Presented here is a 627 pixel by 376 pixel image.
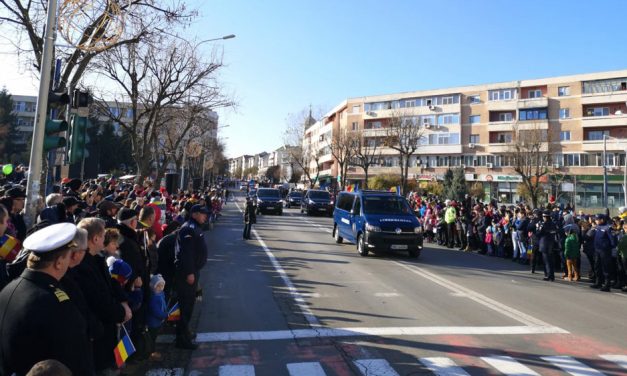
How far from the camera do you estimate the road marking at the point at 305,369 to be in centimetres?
473

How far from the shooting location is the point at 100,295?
339cm

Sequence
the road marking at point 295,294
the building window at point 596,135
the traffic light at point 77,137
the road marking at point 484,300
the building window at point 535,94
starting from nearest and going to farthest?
the road marking at point 295,294 → the road marking at point 484,300 → the traffic light at point 77,137 → the building window at point 596,135 → the building window at point 535,94

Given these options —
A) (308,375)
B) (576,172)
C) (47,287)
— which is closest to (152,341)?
(308,375)

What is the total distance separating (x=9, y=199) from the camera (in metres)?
6.80

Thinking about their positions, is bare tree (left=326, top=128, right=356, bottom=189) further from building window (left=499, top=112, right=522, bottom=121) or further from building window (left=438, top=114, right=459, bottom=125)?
building window (left=499, top=112, right=522, bottom=121)

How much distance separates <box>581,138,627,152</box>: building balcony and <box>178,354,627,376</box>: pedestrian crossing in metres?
54.9

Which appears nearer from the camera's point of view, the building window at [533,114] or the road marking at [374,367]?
the road marking at [374,367]

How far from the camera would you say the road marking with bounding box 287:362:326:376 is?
186 inches

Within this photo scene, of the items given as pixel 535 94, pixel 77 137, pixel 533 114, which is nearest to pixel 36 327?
pixel 77 137

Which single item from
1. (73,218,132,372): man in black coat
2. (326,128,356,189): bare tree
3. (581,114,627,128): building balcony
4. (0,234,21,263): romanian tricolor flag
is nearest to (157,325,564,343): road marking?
(73,218,132,372): man in black coat

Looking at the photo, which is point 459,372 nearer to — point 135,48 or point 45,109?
point 45,109

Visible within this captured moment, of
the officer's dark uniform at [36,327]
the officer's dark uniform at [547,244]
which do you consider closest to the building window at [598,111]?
the officer's dark uniform at [547,244]

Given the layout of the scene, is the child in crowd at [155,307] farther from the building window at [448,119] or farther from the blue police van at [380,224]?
the building window at [448,119]

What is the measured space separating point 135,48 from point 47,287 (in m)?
18.1
